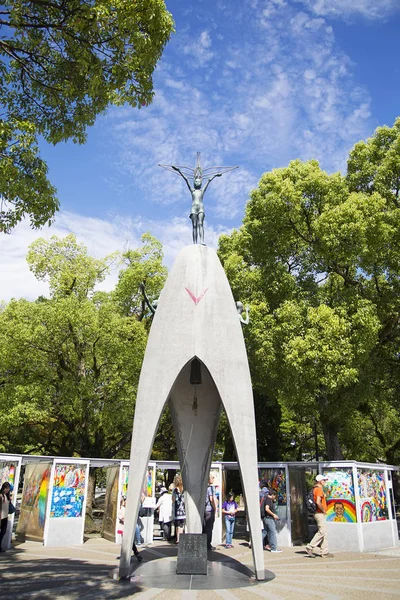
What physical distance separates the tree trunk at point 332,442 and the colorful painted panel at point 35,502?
31.2ft

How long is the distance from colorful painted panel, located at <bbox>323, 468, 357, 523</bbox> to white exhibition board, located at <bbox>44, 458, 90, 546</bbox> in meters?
6.98

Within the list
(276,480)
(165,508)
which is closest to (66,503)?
(165,508)

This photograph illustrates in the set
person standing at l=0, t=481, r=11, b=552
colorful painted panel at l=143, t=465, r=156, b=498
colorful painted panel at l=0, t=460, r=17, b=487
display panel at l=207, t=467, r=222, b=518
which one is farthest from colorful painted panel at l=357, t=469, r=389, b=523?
colorful painted panel at l=0, t=460, r=17, b=487

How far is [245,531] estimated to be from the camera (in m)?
17.4

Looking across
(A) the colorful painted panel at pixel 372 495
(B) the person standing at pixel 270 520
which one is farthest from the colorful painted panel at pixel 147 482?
(A) the colorful painted panel at pixel 372 495

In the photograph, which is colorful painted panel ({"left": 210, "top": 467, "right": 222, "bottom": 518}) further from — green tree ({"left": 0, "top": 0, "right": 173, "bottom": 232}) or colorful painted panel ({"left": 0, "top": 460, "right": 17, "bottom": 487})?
green tree ({"left": 0, "top": 0, "right": 173, "bottom": 232})

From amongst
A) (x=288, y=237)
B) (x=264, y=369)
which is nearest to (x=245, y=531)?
(x=264, y=369)

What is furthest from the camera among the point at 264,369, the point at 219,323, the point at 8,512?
the point at 264,369

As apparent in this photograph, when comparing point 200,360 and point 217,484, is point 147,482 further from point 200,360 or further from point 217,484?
point 200,360

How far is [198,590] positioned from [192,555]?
140 cm

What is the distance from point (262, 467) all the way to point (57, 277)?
1441 cm

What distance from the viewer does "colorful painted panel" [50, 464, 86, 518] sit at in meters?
13.4

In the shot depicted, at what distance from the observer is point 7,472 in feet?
45.5

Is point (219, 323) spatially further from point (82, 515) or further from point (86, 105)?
point (82, 515)
